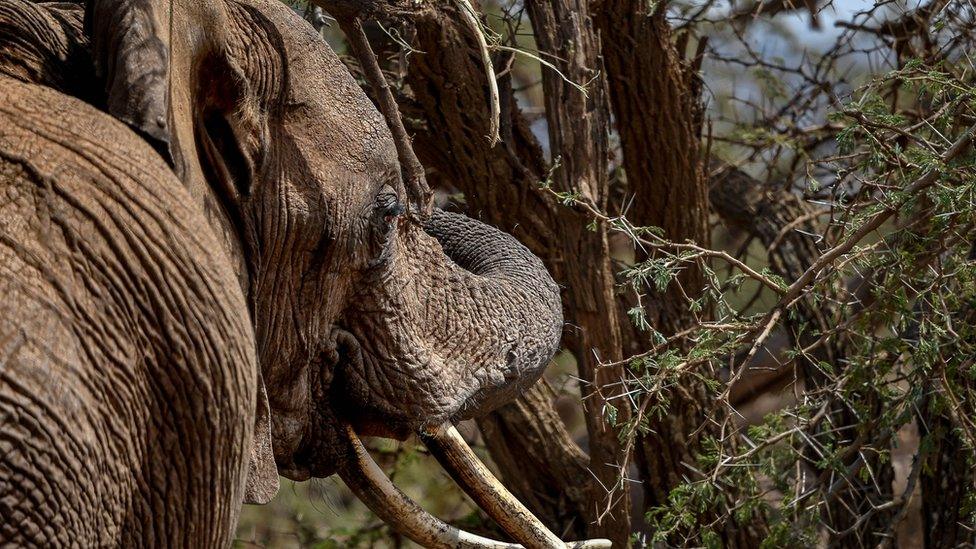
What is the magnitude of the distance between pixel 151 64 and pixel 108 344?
346mm

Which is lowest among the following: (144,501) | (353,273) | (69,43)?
(144,501)

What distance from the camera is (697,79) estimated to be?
4012mm

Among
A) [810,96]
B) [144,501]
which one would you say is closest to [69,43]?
[144,501]

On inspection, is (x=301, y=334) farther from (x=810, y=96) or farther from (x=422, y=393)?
(x=810, y=96)

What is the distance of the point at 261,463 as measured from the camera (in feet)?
6.45

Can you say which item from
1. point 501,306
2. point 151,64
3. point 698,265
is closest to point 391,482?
point 501,306

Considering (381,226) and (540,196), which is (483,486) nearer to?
(381,226)

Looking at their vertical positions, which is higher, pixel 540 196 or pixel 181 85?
pixel 181 85

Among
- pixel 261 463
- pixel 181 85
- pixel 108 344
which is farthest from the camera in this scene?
pixel 261 463

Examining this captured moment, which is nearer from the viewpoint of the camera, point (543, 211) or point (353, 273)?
point (353, 273)

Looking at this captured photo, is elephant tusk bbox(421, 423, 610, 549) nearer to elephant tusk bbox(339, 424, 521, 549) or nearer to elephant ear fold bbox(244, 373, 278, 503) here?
elephant tusk bbox(339, 424, 521, 549)

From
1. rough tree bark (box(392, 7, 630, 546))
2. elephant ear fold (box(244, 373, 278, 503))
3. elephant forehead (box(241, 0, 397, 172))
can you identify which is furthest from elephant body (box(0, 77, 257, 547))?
rough tree bark (box(392, 7, 630, 546))

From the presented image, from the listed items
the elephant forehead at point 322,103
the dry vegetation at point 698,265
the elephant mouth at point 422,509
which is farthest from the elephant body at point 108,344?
the dry vegetation at point 698,265

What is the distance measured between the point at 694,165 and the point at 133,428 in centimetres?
264
